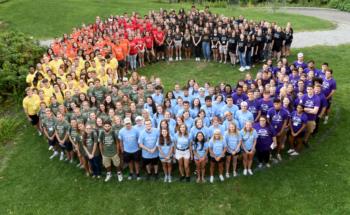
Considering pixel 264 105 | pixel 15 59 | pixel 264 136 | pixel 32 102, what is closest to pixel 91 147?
pixel 32 102

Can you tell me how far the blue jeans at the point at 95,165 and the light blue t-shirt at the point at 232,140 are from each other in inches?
147

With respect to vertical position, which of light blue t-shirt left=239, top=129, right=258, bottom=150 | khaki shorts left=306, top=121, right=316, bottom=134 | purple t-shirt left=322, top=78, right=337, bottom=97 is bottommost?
khaki shorts left=306, top=121, right=316, bottom=134

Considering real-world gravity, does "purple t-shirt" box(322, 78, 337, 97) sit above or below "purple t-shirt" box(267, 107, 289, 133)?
above

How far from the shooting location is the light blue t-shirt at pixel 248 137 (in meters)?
10.2

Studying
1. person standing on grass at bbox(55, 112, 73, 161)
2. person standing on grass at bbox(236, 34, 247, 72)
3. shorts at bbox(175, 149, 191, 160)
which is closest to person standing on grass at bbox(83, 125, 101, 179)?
person standing on grass at bbox(55, 112, 73, 161)

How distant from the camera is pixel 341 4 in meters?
31.9

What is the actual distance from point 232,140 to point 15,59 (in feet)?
39.8

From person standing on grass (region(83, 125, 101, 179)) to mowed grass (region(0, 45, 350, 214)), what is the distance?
61cm

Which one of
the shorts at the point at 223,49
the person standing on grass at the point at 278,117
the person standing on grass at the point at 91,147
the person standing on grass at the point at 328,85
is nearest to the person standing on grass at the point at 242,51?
the shorts at the point at 223,49

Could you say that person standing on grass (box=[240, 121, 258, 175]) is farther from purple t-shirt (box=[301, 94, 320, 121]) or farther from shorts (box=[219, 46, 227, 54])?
shorts (box=[219, 46, 227, 54])

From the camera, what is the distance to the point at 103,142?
10.5 m

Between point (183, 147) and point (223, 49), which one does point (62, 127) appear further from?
point (223, 49)

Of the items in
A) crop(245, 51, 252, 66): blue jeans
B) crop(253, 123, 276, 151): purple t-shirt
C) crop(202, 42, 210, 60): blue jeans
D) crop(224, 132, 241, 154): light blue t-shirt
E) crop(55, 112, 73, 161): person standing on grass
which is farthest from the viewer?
crop(202, 42, 210, 60): blue jeans

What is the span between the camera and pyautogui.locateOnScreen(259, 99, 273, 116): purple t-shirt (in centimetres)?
1133
